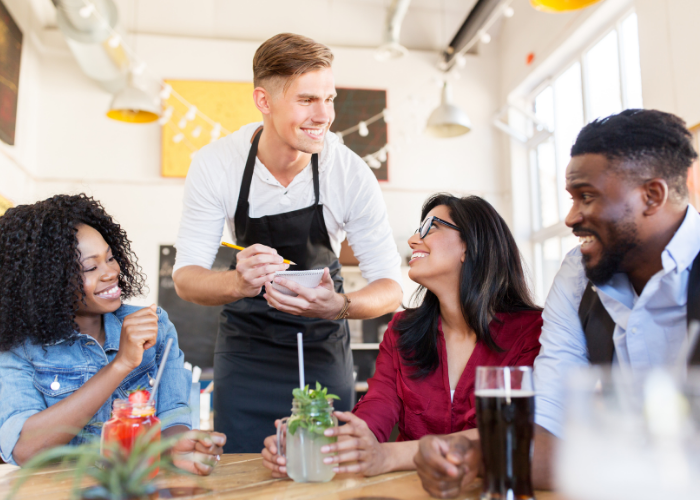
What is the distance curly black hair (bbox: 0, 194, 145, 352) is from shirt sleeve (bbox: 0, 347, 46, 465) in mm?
49

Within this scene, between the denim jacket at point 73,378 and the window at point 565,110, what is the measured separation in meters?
4.17

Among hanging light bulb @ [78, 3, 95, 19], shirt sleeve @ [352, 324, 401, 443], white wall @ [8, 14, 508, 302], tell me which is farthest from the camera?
white wall @ [8, 14, 508, 302]

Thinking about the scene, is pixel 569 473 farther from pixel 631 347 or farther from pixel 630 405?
pixel 631 347

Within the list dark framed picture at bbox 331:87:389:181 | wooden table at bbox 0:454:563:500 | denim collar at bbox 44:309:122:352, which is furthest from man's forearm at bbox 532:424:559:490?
dark framed picture at bbox 331:87:389:181

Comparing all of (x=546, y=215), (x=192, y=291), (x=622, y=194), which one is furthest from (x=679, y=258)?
(x=546, y=215)

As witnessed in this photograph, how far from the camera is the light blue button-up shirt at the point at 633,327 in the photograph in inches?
44.6

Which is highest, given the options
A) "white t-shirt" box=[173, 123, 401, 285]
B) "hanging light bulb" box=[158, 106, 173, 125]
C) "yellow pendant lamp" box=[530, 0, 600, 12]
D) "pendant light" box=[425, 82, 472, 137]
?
"hanging light bulb" box=[158, 106, 173, 125]

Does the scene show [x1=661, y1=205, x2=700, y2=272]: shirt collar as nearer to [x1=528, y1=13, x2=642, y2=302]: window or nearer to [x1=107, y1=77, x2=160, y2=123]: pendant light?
[x1=528, y1=13, x2=642, y2=302]: window

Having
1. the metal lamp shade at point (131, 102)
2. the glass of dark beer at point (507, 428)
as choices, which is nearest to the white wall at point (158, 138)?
the metal lamp shade at point (131, 102)

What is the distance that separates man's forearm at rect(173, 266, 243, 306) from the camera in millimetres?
1848

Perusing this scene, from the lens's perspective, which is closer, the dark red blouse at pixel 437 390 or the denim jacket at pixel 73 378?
the denim jacket at pixel 73 378

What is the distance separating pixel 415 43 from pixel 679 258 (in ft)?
21.0

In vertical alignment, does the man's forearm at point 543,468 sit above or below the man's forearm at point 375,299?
below

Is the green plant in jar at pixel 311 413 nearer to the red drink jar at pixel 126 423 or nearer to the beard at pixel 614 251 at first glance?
the red drink jar at pixel 126 423
